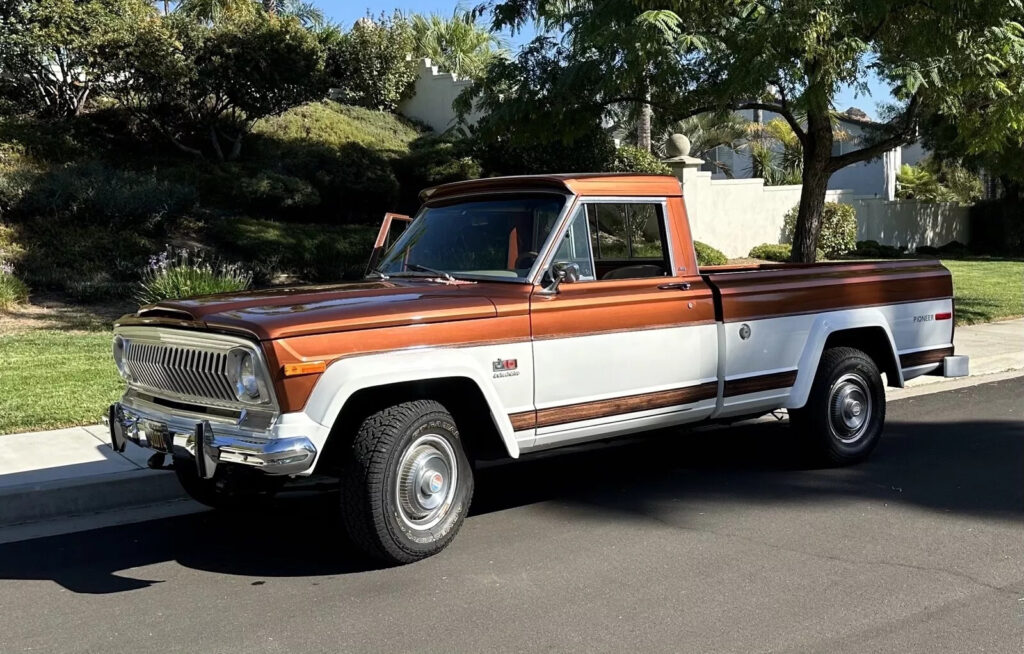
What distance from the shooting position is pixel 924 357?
7699mm

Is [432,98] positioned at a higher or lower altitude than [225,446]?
higher

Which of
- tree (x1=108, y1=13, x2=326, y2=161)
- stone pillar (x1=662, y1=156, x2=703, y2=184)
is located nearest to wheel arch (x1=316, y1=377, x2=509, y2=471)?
tree (x1=108, y1=13, x2=326, y2=161)

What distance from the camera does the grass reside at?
1575 centimetres

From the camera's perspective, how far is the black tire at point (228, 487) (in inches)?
195

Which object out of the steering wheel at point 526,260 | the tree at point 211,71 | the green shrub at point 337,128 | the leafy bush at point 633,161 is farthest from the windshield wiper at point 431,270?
the green shrub at point 337,128

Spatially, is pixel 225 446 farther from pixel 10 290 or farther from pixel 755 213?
pixel 755 213

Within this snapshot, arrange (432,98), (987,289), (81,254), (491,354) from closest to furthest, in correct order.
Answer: (491,354) < (81,254) < (987,289) < (432,98)

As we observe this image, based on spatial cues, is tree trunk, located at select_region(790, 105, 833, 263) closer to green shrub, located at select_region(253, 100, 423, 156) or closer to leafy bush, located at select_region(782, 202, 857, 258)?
green shrub, located at select_region(253, 100, 423, 156)

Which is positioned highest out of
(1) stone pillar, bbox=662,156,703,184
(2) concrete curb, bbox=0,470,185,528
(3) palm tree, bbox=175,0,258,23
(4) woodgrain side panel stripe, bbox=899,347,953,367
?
(3) palm tree, bbox=175,0,258,23

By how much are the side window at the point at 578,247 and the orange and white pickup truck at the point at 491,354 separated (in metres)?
0.01

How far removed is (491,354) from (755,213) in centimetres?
1963

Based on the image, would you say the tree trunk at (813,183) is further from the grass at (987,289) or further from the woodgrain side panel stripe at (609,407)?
the woodgrain side panel stripe at (609,407)

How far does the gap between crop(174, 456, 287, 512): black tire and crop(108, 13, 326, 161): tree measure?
13.2m

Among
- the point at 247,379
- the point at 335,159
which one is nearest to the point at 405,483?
the point at 247,379
